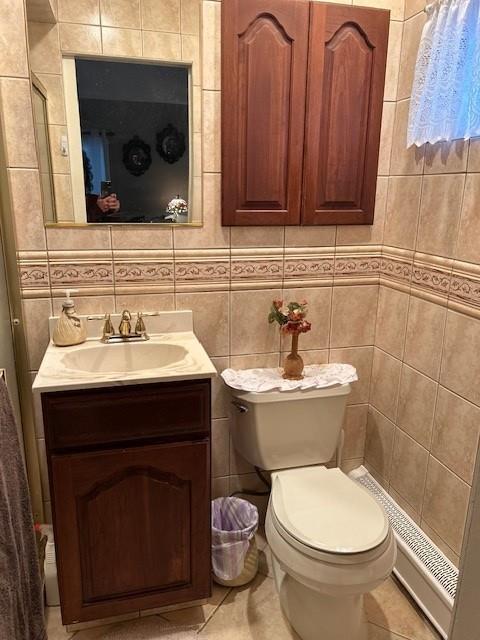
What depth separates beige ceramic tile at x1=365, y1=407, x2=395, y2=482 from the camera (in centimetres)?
198

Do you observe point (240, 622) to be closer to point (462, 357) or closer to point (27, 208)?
point (462, 357)

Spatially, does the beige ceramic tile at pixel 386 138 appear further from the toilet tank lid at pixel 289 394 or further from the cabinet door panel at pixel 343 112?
the toilet tank lid at pixel 289 394

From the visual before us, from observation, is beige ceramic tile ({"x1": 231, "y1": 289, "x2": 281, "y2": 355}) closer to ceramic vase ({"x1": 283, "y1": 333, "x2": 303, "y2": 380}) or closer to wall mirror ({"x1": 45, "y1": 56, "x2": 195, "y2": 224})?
ceramic vase ({"x1": 283, "y1": 333, "x2": 303, "y2": 380})

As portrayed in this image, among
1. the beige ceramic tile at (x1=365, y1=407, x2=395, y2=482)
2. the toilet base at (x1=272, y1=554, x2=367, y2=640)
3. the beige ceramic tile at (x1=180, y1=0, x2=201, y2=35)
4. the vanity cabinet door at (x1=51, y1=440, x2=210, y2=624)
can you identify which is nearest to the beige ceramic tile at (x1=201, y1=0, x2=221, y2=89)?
the beige ceramic tile at (x1=180, y1=0, x2=201, y2=35)

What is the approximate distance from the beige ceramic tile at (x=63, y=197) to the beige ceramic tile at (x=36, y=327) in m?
0.30

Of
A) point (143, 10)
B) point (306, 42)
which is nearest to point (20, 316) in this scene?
point (143, 10)

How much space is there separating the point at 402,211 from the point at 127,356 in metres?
1.13

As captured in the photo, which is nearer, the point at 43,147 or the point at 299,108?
the point at 43,147

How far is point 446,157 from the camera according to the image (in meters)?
1.55

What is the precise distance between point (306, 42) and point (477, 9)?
54 cm

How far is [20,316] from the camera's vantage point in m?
1.63

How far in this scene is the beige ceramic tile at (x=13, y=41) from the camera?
56.3 inches

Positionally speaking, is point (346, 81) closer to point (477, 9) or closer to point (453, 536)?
point (477, 9)

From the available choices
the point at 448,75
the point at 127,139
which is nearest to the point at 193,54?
the point at 127,139
